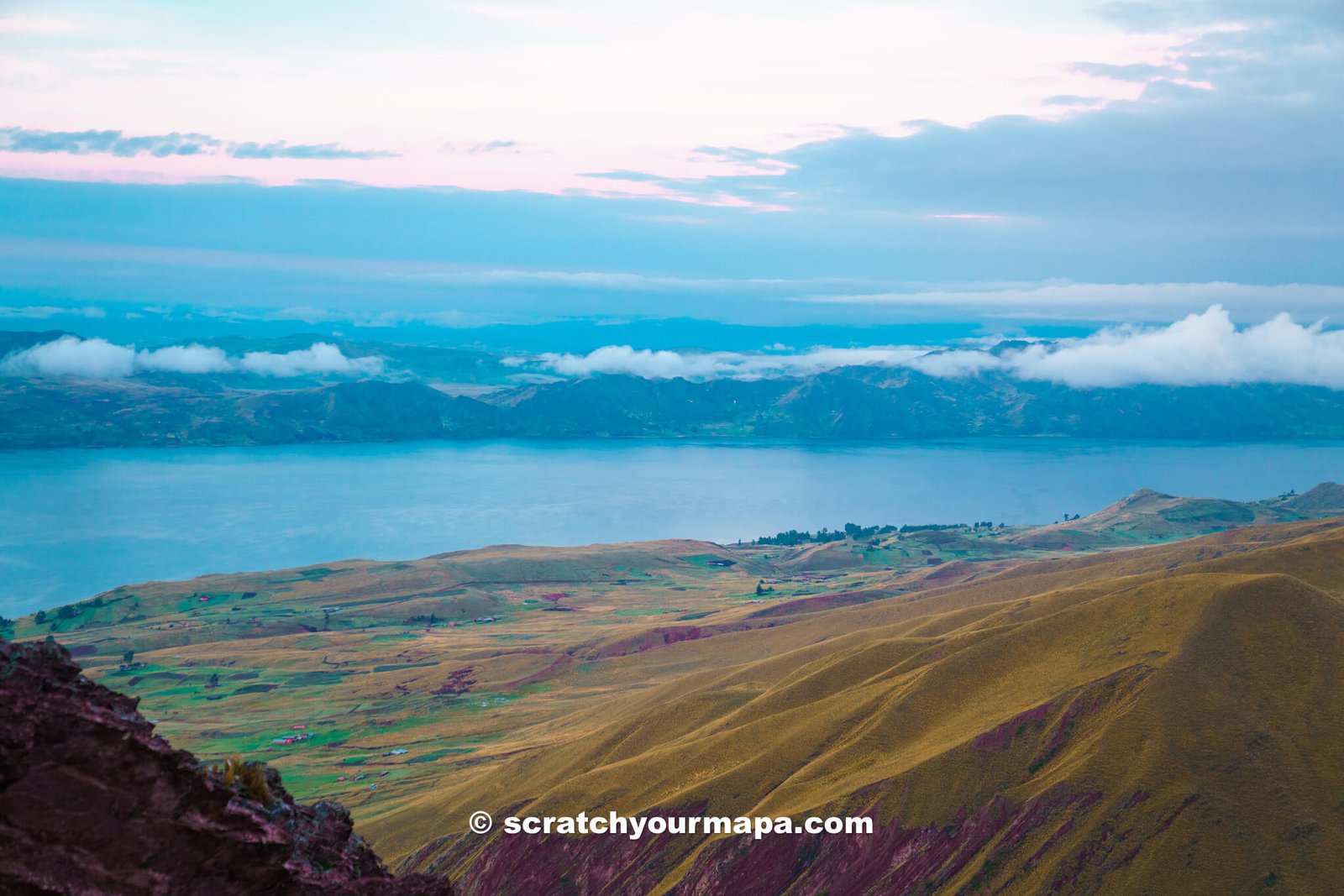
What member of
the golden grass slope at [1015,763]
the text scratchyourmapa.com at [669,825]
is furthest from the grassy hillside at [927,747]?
the text scratchyourmapa.com at [669,825]

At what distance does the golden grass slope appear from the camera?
55250 mm

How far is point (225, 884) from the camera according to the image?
17.4 metres

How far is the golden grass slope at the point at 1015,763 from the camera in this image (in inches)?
2175

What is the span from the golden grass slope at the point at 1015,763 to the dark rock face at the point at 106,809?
46.4 meters

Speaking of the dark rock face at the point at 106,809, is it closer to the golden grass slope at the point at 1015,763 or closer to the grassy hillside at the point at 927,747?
the grassy hillside at the point at 927,747

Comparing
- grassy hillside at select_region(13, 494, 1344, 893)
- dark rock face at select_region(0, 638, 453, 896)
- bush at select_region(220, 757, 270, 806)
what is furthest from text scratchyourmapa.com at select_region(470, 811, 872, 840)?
dark rock face at select_region(0, 638, 453, 896)

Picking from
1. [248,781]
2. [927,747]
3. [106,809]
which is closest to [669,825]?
[927,747]

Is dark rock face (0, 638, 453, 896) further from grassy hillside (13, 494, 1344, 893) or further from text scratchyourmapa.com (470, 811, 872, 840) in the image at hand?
text scratchyourmapa.com (470, 811, 872, 840)

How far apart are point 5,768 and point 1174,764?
58.5m

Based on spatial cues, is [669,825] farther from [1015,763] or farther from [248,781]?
[248,781]

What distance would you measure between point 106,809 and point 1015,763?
56.1 m

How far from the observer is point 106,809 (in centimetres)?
1656

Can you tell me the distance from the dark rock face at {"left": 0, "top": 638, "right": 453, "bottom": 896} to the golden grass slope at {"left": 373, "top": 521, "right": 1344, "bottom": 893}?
152 ft

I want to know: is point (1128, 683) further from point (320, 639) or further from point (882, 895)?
point (320, 639)
